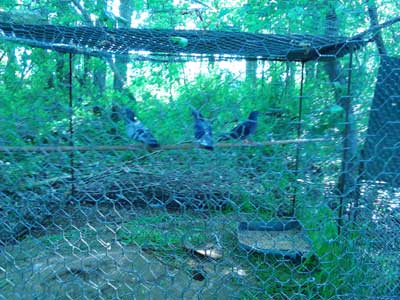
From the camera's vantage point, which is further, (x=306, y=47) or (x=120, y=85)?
(x=120, y=85)

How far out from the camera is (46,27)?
2162 millimetres

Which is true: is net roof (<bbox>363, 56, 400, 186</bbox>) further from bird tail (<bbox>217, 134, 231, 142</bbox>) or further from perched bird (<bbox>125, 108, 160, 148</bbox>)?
perched bird (<bbox>125, 108, 160, 148</bbox>)

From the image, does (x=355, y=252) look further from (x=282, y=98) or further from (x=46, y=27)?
(x=46, y=27)

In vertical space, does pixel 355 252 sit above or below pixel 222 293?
above

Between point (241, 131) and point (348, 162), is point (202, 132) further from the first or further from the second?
point (348, 162)

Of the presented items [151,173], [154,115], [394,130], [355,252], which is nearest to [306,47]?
[394,130]

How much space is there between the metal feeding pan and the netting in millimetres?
16

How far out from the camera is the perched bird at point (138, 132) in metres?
1.84

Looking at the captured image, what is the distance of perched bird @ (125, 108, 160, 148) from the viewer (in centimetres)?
184

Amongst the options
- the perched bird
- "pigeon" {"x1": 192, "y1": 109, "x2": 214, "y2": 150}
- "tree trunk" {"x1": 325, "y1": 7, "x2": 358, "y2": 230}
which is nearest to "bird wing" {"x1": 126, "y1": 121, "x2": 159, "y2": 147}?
the perched bird

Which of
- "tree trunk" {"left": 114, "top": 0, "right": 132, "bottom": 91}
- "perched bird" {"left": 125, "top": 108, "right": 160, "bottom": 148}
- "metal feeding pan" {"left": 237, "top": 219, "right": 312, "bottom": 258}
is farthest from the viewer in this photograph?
"tree trunk" {"left": 114, "top": 0, "right": 132, "bottom": 91}

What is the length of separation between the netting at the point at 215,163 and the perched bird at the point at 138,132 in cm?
2

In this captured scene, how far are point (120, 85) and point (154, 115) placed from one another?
1.73 metres

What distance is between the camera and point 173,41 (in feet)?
7.23
